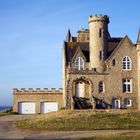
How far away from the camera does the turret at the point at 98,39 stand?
57.4m

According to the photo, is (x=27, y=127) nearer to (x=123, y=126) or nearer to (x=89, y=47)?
(x=123, y=126)

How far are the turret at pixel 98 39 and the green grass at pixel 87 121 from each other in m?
12.6

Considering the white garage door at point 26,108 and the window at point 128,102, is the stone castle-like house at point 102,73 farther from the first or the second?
the white garage door at point 26,108

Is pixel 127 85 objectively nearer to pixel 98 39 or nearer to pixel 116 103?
pixel 116 103

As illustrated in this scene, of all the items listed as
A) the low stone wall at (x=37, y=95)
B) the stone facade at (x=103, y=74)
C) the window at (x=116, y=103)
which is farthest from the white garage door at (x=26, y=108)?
the window at (x=116, y=103)

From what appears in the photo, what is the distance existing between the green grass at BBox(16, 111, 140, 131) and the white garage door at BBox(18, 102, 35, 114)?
17861mm

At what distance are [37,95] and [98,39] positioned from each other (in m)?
14.0

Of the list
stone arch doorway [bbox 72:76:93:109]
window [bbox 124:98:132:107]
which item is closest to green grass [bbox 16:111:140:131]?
stone arch doorway [bbox 72:76:93:109]

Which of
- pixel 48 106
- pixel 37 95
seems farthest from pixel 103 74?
pixel 37 95

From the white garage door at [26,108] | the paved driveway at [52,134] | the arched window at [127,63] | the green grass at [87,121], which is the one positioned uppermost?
the arched window at [127,63]

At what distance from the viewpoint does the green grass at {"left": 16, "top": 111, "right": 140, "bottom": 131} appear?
3784cm

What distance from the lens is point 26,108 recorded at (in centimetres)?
6412

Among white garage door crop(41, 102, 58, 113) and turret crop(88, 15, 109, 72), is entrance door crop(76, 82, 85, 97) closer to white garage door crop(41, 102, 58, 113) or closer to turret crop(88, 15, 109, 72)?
turret crop(88, 15, 109, 72)

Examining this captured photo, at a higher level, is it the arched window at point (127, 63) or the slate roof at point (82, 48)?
the slate roof at point (82, 48)
